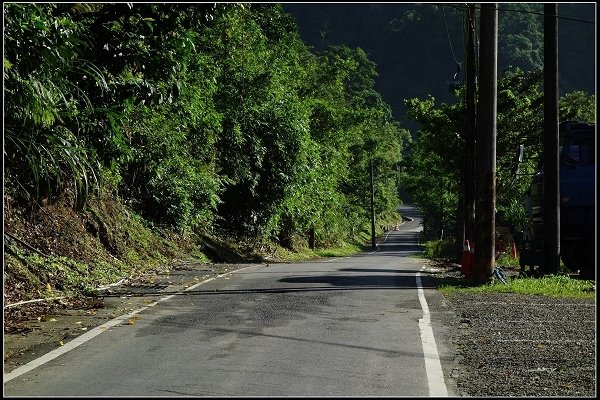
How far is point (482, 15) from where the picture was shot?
1745cm

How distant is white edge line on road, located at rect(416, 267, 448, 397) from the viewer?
7223mm

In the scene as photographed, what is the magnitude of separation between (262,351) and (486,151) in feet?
32.3

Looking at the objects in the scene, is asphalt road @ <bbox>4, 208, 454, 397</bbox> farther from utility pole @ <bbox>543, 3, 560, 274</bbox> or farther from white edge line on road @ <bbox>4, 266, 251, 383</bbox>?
utility pole @ <bbox>543, 3, 560, 274</bbox>

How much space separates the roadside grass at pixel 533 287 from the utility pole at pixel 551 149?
4.44 feet

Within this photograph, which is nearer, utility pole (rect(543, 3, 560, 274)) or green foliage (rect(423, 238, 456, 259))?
utility pole (rect(543, 3, 560, 274))

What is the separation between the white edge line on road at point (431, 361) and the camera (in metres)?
7.22

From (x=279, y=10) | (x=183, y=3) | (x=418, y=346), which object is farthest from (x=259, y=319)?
(x=279, y=10)

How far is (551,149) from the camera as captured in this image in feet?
63.2

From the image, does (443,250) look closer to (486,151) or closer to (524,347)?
(486,151)

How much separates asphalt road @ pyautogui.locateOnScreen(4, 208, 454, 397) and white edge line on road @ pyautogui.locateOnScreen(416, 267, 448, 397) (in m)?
0.01

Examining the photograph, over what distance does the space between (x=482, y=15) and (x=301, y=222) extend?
2893cm

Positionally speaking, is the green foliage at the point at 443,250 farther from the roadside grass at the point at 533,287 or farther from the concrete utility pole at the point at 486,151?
the concrete utility pole at the point at 486,151

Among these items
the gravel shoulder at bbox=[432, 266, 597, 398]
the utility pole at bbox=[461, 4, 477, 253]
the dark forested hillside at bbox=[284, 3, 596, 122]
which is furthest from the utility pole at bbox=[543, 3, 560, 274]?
the dark forested hillside at bbox=[284, 3, 596, 122]

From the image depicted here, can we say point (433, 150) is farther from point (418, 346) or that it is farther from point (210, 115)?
point (418, 346)
